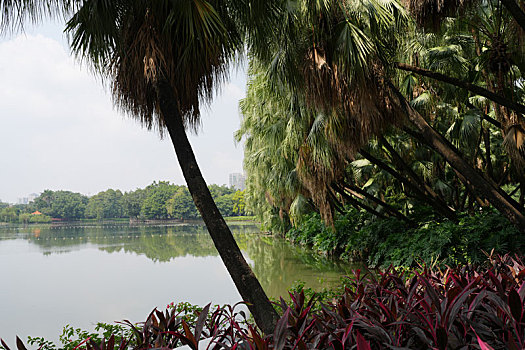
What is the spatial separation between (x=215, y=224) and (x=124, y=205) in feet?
257

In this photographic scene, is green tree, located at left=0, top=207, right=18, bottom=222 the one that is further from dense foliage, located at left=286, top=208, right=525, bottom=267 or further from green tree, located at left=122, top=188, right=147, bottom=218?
dense foliage, located at left=286, top=208, right=525, bottom=267

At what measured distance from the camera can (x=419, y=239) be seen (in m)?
9.94

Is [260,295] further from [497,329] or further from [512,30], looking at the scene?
[512,30]

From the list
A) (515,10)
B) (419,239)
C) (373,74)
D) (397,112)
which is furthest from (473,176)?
(419,239)

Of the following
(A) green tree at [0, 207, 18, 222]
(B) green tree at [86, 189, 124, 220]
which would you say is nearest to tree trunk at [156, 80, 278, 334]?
(A) green tree at [0, 207, 18, 222]

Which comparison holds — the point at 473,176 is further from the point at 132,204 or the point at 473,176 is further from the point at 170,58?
the point at 132,204

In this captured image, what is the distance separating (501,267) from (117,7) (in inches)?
166

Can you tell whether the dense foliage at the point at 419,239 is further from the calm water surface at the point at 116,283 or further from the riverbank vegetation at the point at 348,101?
the calm water surface at the point at 116,283

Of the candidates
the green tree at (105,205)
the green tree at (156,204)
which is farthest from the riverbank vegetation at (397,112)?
the green tree at (105,205)

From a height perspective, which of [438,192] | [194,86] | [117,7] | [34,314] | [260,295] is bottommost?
[34,314]

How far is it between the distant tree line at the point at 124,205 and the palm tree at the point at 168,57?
210 ft

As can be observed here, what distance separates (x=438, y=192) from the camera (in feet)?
40.0

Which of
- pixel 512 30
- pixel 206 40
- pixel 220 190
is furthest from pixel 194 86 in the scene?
pixel 220 190

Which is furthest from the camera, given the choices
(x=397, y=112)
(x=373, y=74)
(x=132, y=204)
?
(x=132, y=204)
